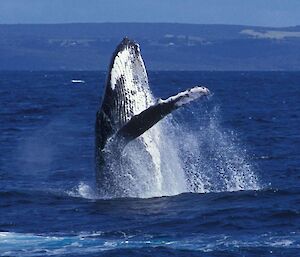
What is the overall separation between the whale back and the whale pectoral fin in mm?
404

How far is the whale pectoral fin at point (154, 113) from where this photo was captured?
18359 mm

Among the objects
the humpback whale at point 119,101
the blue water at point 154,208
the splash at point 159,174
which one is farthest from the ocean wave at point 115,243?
the splash at point 159,174

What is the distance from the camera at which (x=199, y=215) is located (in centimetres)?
1892

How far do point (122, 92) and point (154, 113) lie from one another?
1.07 meters

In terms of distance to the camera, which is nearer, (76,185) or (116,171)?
(116,171)

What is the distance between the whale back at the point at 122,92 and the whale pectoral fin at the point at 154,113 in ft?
1.32

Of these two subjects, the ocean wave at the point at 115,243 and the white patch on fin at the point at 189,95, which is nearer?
the ocean wave at the point at 115,243

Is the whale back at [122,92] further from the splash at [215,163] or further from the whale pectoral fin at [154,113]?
the splash at [215,163]

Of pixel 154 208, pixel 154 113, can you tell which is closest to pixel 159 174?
pixel 154 208

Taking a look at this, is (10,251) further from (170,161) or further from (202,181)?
(202,181)

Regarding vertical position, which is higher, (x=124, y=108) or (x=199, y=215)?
(x=124, y=108)

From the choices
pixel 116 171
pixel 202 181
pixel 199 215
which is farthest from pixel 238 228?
pixel 202 181

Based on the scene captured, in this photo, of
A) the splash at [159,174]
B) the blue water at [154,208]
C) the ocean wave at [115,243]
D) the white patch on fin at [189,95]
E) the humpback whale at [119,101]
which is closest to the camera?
the ocean wave at [115,243]

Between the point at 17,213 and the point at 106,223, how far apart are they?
2044 mm
